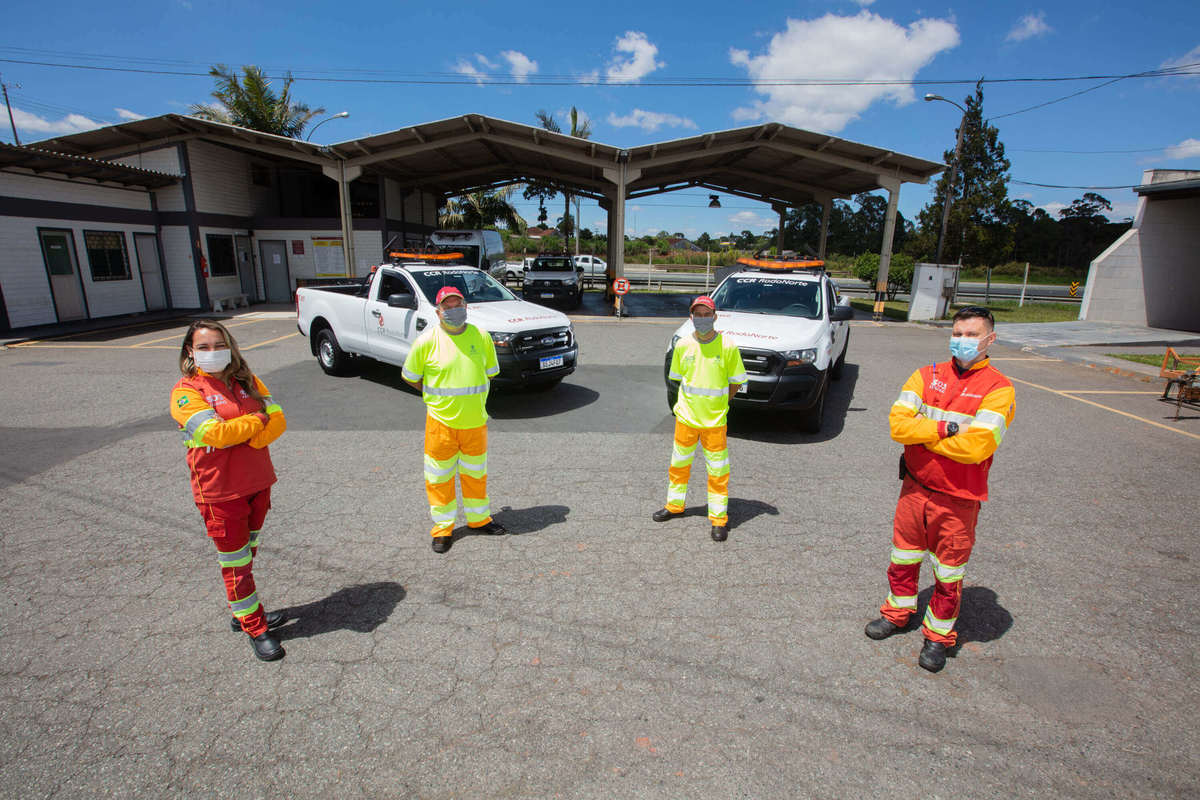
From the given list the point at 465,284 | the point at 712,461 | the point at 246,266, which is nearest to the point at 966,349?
the point at 712,461

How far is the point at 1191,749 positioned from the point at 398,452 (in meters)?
6.09

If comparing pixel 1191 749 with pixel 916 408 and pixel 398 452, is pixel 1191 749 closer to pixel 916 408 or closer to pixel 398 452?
pixel 916 408

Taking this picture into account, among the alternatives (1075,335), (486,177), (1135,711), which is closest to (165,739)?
(1135,711)

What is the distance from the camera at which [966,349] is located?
291 cm

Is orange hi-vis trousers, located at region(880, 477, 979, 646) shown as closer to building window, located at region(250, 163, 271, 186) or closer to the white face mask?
the white face mask

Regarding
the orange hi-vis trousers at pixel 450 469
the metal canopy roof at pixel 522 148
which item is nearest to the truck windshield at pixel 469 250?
the metal canopy roof at pixel 522 148

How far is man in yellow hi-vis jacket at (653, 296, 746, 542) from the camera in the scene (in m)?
4.42

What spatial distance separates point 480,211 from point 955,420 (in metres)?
38.3

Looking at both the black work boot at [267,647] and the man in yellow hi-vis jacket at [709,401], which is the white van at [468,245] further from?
the black work boot at [267,647]

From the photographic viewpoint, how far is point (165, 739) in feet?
8.51

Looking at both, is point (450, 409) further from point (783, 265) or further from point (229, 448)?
point (783, 265)

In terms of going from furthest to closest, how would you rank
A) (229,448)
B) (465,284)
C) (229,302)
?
(229,302) < (465,284) < (229,448)

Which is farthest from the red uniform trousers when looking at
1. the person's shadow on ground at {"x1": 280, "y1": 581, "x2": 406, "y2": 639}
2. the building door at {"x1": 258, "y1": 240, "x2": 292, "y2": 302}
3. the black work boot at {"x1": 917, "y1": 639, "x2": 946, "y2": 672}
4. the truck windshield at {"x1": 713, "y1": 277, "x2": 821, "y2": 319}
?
the building door at {"x1": 258, "y1": 240, "x2": 292, "y2": 302}

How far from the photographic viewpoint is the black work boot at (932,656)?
10.0ft
